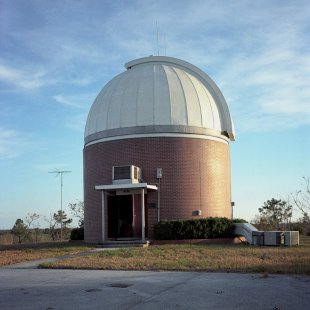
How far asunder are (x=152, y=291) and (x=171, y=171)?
15.5m

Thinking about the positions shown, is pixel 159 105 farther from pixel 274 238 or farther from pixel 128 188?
pixel 274 238

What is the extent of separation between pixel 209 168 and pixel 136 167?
4.02 m

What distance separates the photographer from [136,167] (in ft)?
77.0

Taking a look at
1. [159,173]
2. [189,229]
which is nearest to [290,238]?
[189,229]

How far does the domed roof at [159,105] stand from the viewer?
2439 centimetres

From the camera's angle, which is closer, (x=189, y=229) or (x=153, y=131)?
(x=189, y=229)

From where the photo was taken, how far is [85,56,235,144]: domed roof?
24.4 meters

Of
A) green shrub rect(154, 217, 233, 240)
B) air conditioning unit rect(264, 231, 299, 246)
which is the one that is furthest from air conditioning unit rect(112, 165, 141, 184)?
air conditioning unit rect(264, 231, 299, 246)

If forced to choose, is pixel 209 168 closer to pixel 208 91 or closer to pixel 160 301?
pixel 208 91

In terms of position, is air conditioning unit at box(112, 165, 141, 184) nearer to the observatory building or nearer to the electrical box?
the observatory building

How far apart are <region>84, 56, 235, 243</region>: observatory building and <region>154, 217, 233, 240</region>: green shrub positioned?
2.97 feet

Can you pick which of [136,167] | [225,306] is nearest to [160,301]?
[225,306]

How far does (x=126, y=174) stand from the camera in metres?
23.2

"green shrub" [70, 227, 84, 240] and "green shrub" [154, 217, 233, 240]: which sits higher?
"green shrub" [154, 217, 233, 240]
